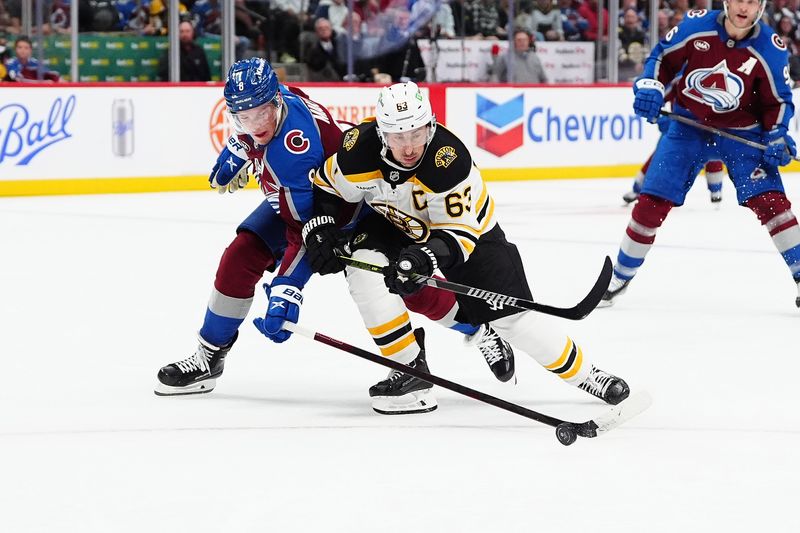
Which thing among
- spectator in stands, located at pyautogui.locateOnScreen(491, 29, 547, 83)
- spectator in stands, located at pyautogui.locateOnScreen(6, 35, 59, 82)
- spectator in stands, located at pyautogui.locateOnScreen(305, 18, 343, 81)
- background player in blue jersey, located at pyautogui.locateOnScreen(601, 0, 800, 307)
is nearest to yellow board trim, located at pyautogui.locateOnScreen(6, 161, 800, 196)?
spectator in stands, located at pyautogui.locateOnScreen(6, 35, 59, 82)

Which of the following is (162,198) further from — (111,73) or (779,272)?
(779,272)

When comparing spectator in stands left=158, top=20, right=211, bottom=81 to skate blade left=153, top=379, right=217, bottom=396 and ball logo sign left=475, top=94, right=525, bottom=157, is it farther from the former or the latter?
skate blade left=153, top=379, right=217, bottom=396

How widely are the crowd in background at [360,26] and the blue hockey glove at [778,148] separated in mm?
5627

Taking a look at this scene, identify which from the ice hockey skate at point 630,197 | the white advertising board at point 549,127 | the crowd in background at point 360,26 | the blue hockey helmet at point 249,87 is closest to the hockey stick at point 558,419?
the blue hockey helmet at point 249,87

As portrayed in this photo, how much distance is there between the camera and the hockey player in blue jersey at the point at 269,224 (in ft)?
10.5

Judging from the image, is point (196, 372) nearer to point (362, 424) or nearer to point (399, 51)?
point (362, 424)

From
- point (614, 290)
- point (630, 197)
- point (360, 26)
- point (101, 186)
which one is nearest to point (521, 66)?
point (360, 26)

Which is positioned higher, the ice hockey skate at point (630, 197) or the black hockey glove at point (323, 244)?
the black hockey glove at point (323, 244)

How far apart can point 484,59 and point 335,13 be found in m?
1.39

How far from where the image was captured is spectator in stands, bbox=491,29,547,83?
433 inches

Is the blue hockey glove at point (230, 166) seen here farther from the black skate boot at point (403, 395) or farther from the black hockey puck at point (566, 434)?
the black hockey puck at point (566, 434)

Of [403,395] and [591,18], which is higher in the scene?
[591,18]

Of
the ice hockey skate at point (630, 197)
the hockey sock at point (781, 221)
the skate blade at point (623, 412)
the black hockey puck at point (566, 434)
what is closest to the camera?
the black hockey puck at point (566, 434)

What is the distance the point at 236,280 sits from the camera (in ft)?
11.4
